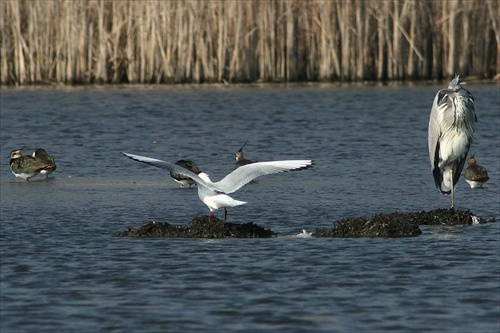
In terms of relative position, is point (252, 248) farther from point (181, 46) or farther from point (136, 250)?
point (181, 46)

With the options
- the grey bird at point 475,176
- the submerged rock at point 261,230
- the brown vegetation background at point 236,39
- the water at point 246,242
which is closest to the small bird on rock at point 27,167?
the water at point 246,242

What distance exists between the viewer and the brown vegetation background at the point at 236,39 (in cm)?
2564

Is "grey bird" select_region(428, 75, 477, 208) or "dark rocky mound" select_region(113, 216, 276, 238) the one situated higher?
"grey bird" select_region(428, 75, 477, 208)

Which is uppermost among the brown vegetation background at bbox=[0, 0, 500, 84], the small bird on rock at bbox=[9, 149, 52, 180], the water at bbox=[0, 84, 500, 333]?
the brown vegetation background at bbox=[0, 0, 500, 84]

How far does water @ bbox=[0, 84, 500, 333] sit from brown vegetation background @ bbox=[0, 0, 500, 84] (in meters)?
4.35

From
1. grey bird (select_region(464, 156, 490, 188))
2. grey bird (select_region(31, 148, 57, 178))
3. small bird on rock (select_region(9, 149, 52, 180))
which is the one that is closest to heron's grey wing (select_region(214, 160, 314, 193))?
grey bird (select_region(464, 156, 490, 188))

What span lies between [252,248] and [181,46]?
17193 millimetres

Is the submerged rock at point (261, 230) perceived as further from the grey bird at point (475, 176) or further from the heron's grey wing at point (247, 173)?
the grey bird at point (475, 176)

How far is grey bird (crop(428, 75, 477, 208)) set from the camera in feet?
34.5

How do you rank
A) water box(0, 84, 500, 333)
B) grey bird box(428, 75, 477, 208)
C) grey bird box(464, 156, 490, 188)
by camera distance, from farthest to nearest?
grey bird box(464, 156, 490, 188)
grey bird box(428, 75, 477, 208)
water box(0, 84, 500, 333)

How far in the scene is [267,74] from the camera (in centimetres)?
2647

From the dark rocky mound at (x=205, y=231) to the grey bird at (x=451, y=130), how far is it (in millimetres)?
2169

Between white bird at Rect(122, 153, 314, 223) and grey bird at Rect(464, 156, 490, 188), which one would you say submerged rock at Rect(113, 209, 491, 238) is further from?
grey bird at Rect(464, 156, 490, 188)

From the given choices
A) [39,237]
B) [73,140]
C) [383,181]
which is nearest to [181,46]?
[73,140]
